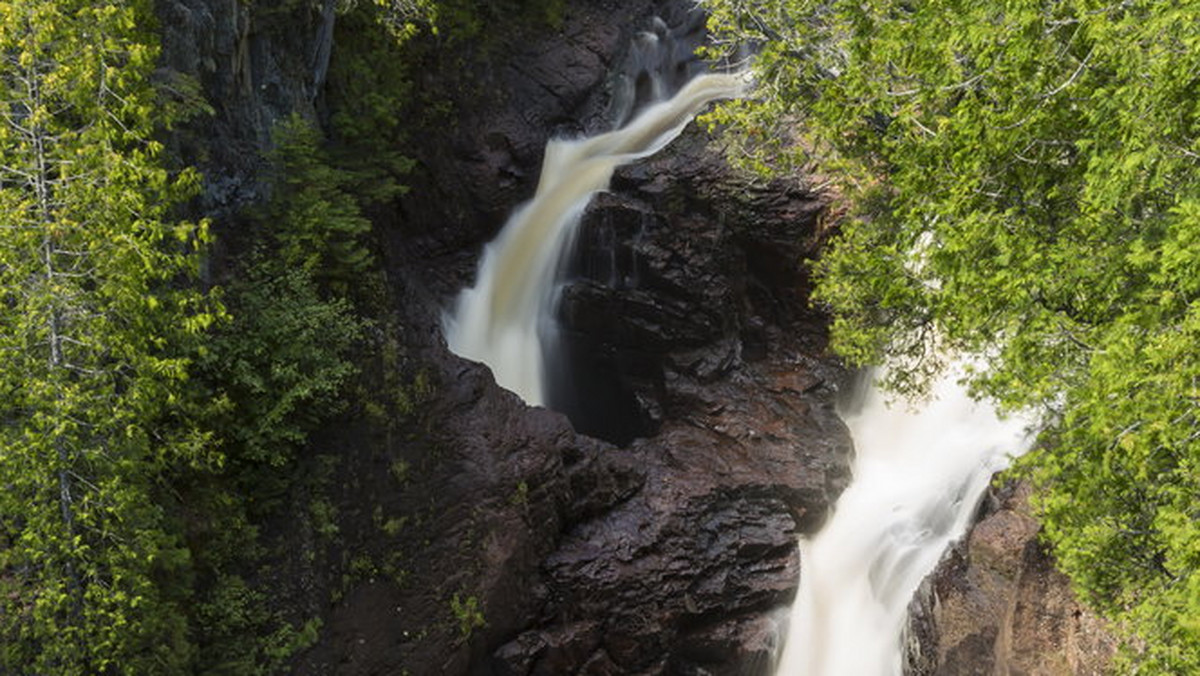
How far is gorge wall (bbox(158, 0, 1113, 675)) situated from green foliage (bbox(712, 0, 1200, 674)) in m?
5.58

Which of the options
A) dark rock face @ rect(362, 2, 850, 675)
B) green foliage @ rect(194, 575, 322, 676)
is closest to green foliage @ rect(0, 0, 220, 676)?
green foliage @ rect(194, 575, 322, 676)

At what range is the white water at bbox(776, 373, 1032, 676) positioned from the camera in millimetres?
11016

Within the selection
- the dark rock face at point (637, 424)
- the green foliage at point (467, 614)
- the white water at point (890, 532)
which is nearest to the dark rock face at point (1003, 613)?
the white water at point (890, 532)

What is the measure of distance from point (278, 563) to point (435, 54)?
34.1 feet

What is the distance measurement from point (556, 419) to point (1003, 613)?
6.56 m

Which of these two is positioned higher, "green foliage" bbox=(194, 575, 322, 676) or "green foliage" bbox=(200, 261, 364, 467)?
"green foliage" bbox=(200, 261, 364, 467)

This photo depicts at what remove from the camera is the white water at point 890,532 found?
11016 millimetres

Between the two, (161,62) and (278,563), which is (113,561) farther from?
(161,62)

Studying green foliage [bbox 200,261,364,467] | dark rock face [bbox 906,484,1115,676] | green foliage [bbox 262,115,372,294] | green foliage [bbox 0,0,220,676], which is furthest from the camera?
green foliage [bbox 262,115,372,294]

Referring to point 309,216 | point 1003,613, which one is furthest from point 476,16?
point 1003,613

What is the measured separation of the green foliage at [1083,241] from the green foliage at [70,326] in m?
6.34

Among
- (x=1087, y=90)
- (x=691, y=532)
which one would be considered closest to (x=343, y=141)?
(x=691, y=532)

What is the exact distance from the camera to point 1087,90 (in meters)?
5.96

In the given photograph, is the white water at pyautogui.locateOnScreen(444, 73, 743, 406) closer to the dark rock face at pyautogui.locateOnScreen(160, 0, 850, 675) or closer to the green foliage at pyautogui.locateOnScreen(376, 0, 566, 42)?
the dark rock face at pyautogui.locateOnScreen(160, 0, 850, 675)
